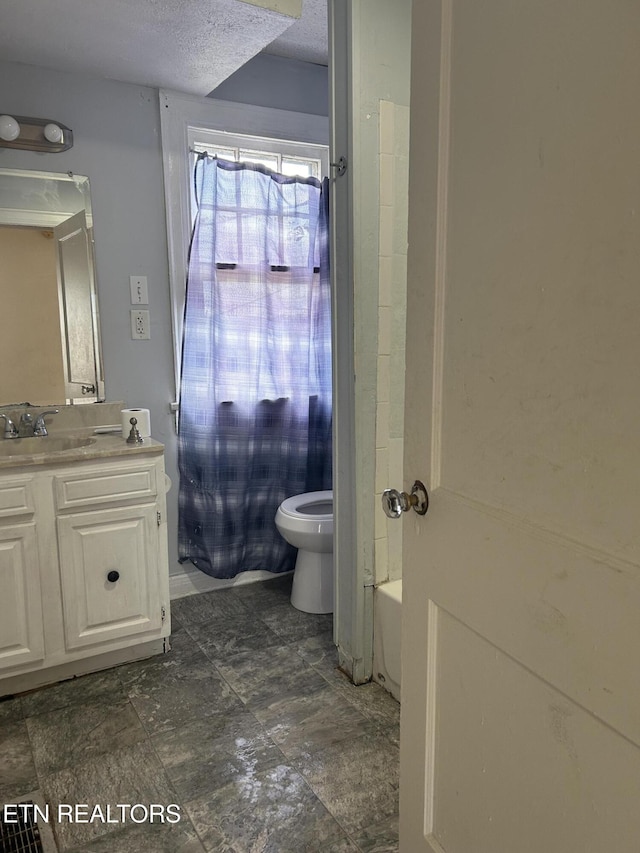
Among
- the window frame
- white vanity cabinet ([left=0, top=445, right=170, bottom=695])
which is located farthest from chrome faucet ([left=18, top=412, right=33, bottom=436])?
the window frame

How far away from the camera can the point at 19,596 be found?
2031mm

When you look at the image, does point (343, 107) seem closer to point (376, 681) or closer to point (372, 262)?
point (372, 262)

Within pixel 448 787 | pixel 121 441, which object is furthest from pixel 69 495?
pixel 448 787

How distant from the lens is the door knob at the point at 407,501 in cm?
108

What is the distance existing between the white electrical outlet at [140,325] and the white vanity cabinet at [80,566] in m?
0.68

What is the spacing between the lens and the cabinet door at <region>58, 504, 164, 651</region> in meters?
2.12

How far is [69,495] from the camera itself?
6.84 feet

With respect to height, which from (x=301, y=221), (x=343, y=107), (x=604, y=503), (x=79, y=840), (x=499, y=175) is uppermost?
(x=343, y=107)

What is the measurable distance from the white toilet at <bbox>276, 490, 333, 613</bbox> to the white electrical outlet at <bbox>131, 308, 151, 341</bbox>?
97 centimetres

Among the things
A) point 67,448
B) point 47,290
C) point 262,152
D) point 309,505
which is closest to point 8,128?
point 47,290

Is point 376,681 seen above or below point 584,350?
below

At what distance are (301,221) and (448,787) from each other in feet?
7.92

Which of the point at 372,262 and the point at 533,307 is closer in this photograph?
the point at 533,307

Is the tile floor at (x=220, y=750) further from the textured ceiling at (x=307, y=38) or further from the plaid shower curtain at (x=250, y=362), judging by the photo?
the textured ceiling at (x=307, y=38)
